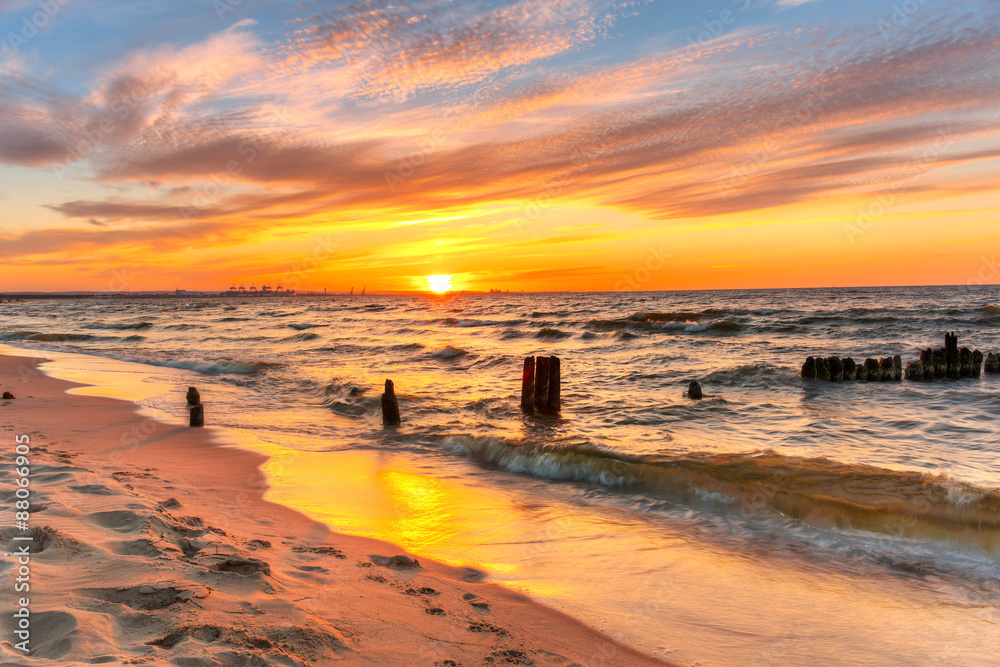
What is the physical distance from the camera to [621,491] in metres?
8.68

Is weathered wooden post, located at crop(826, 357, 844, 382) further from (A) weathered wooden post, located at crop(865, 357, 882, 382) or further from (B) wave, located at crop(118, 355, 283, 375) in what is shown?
(B) wave, located at crop(118, 355, 283, 375)

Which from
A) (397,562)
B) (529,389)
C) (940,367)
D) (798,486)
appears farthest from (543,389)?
(940,367)

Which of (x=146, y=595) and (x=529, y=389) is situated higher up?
(x=146, y=595)

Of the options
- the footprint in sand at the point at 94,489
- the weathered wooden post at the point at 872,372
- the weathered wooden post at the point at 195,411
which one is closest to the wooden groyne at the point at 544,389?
the weathered wooden post at the point at 195,411

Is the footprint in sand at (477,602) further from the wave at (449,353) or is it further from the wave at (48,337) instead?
the wave at (48,337)

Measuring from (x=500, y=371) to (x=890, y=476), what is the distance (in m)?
15.1

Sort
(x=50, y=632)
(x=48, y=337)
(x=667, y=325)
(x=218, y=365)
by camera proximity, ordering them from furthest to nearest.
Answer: (x=667, y=325), (x=48, y=337), (x=218, y=365), (x=50, y=632)

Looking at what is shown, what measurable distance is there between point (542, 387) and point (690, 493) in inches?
237

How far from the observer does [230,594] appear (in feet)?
12.6

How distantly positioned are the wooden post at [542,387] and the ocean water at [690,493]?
2.91 ft

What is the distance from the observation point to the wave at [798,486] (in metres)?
7.00

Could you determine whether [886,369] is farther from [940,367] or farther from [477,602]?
[477,602]

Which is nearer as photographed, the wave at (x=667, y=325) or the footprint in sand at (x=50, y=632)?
the footprint in sand at (x=50, y=632)

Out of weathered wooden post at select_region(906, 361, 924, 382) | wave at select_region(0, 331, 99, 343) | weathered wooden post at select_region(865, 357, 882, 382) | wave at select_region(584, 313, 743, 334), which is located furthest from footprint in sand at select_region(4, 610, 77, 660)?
wave at select_region(0, 331, 99, 343)
